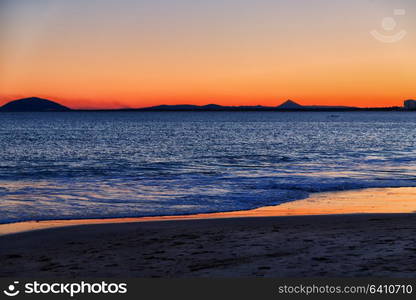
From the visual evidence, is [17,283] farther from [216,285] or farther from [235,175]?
[235,175]

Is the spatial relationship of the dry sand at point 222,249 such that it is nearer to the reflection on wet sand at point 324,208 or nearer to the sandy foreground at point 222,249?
the sandy foreground at point 222,249

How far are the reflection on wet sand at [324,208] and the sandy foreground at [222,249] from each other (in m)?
0.91

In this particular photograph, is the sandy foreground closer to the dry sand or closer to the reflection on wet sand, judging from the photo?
the dry sand

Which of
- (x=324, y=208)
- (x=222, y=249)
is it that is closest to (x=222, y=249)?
(x=222, y=249)

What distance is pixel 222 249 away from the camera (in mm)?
9055

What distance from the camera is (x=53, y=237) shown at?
10.9m

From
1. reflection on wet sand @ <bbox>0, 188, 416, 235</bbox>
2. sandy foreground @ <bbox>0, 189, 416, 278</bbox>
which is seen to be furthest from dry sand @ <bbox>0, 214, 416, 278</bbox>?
reflection on wet sand @ <bbox>0, 188, 416, 235</bbox>

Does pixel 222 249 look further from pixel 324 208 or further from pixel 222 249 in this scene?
pixel 324 208

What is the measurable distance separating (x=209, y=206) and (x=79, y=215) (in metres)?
4.10

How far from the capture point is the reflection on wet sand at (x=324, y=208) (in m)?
12.9

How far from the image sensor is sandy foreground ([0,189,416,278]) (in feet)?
24.7

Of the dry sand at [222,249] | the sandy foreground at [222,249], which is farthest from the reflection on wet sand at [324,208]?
the dry sand at [222,249]

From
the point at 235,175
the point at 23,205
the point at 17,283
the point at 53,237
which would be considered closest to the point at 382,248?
the point at 17,283

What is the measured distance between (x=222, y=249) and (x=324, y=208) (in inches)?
274
